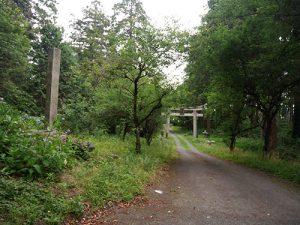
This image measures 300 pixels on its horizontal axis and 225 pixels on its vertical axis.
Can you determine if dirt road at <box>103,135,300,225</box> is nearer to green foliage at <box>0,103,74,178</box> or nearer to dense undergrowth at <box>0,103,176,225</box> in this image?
dense undergrowth at <box>0,103,176,225</box>

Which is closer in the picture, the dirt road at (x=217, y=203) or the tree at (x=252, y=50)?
the dirt road at (x=217, y=203)

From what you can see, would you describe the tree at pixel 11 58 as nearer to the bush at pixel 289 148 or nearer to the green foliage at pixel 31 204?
the green foliage at pixel 31 204

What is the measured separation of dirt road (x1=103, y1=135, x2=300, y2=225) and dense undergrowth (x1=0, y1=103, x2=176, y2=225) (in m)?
0.71

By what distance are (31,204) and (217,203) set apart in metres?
4.30

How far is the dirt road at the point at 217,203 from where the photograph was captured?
6102mm

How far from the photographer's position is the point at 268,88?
15.1m

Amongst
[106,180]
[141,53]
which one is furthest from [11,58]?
[106,180]

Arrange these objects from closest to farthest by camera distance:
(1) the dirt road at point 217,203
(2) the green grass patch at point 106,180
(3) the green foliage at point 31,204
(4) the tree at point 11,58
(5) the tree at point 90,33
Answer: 1. (3) the green foliage at point 31,204
2. (1) the dirt road at point 217,203
3. (2) the green grass patch at point 106,180
4. (4) the tree at point 11,58
5. (5) the tree at point 90,33

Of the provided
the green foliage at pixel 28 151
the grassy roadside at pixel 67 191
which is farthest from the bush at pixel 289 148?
the green foliage at pixel 28 151

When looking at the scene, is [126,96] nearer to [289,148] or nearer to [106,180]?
[106,180]

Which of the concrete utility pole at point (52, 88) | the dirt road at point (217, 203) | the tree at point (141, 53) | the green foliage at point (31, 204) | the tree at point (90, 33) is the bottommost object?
the dirt road at point (217, 203)

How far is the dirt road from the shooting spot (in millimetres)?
6102

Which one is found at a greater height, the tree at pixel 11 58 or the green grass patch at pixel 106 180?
the tree at pixel 11 58

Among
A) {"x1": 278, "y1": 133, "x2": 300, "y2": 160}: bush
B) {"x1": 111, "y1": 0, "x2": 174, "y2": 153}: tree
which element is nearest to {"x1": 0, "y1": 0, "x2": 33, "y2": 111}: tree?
{"x1": 111, "y1": 0, "x2": 174, "y2": 153}: tree
